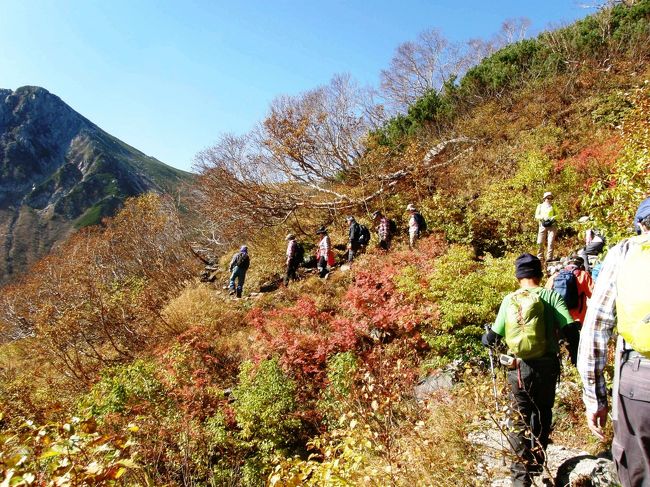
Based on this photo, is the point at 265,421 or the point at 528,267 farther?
the point at 265,421

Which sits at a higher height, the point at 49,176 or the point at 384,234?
the point at 49,176

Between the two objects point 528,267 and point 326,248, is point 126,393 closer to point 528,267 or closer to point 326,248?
point 528,267

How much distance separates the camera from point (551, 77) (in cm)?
1748

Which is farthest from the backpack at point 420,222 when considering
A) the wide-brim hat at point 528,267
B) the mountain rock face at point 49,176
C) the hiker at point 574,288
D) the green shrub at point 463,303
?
the mountain rock face at point 49,176

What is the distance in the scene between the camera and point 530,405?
3027 mm

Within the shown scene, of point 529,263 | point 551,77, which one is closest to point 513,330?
point 529,263

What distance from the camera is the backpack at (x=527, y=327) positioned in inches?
113

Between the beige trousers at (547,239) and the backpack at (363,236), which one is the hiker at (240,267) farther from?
the beige trousers at (547,239)

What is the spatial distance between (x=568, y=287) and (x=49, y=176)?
392 ft

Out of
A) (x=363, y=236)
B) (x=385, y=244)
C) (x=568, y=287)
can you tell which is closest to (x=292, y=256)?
(x=363, y=236)

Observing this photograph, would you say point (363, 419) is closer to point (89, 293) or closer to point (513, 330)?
point (513, 330)

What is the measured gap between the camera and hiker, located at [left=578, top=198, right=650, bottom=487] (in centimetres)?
160

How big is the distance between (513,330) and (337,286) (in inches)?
318

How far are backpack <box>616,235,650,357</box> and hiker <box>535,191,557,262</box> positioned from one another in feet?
27.3
